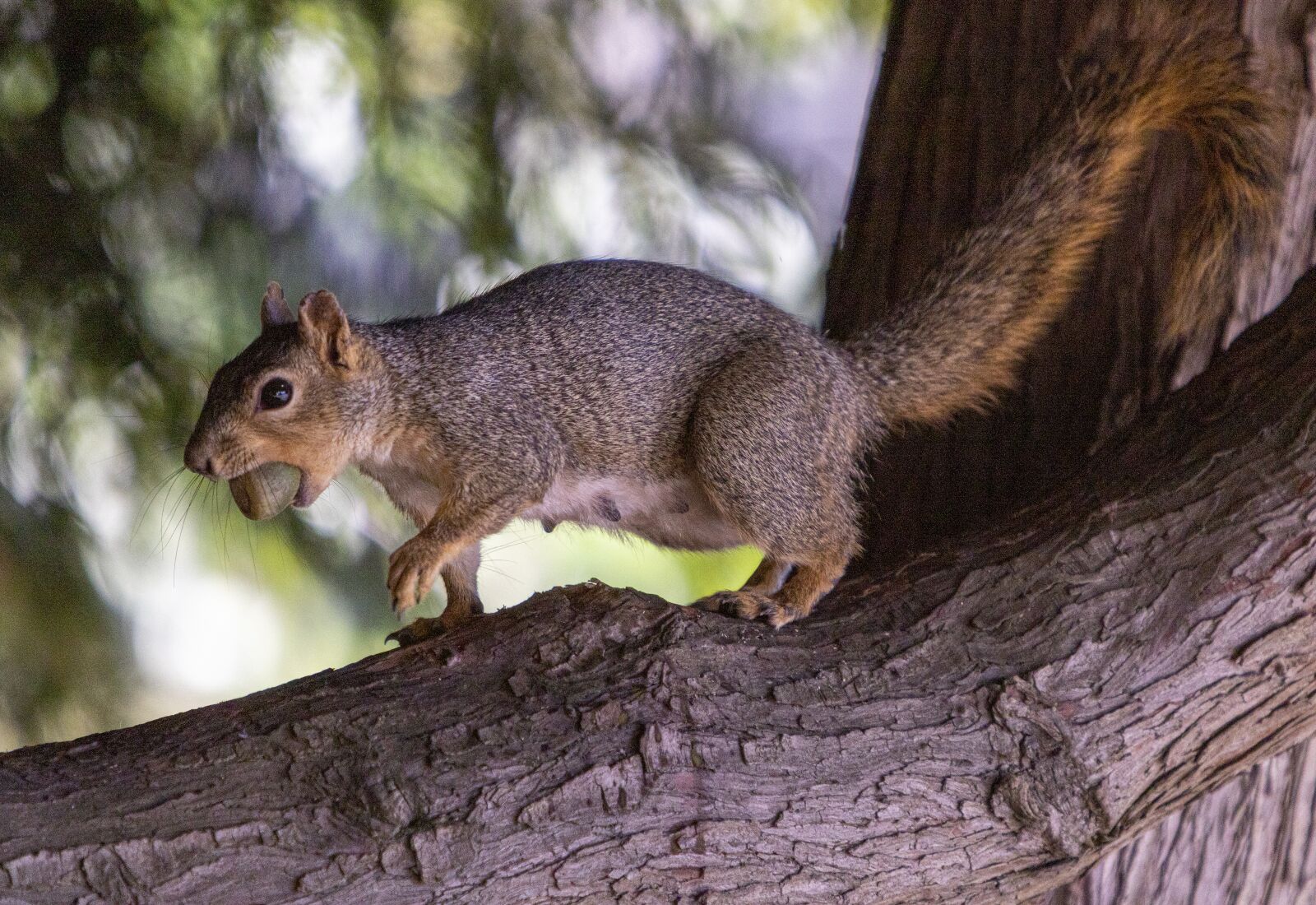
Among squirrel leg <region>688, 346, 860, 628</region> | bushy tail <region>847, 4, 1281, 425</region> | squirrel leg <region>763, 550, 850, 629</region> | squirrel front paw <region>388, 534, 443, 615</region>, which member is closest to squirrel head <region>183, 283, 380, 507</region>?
squirrel front paw <region>388, 534, 443, 615</region>

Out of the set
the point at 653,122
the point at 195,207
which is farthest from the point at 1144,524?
the point at 195,207

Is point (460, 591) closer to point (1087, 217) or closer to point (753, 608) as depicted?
point (753, 608)

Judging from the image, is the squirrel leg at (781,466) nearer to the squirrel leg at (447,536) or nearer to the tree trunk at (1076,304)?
the tree trunk at (1076,304)

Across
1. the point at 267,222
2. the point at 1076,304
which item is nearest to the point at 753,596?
the point at 1076,304

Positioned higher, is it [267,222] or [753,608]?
[267,222]

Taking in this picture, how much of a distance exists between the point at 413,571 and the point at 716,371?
1.68ft

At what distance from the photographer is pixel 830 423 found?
1.97 metres

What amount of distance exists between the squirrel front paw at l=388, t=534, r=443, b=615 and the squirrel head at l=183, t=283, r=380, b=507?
143 millimetres

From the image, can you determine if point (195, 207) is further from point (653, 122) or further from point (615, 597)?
point (615, 597)

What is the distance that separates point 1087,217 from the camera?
6.72 feet

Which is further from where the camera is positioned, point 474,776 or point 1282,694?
point 1282,694

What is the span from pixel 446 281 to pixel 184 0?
603 millimetres

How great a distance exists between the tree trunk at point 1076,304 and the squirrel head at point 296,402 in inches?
31.5

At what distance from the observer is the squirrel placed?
1856 mm
